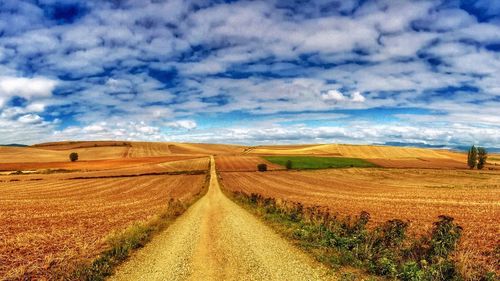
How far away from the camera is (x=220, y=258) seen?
661 inches

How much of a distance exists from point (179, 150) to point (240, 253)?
Answer: 17870 cm

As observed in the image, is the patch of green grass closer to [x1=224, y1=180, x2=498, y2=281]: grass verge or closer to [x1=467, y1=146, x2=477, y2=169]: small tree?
[x1=467, y1=146, x2=477, y2=169]: small tree

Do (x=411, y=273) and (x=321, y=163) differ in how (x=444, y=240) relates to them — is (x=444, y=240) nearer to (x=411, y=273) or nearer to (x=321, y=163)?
(x=411, y=273)

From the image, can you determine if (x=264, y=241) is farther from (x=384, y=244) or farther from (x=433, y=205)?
(x=433, y=205)

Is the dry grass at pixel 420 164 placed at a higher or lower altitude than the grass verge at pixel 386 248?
lower

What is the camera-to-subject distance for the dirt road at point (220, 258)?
47.1 ft

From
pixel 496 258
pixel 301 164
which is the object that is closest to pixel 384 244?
pixel 496 258

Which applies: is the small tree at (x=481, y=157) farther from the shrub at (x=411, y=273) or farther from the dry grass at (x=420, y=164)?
the shrub at (x=411, y=273)

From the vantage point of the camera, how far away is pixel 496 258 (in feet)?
50.5

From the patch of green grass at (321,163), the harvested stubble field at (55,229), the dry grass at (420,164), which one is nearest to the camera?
the harvested stubble field at (55,229)

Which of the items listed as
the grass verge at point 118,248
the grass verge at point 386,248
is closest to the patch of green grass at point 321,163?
the grass verge at point 118,248

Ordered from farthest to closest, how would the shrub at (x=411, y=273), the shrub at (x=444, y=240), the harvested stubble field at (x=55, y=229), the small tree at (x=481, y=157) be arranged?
the small tree at (x=481, y=157)
the harvested stubble field at (x=55, y=229)
the shrub at (x=444, y=240)
the shrub at (x=411, y=273)

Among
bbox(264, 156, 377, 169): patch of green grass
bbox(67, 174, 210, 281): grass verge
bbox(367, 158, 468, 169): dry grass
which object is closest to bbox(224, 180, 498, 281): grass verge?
bbox(67, 174, 210, 281): grass verge

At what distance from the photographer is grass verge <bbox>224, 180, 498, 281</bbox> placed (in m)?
13.2
